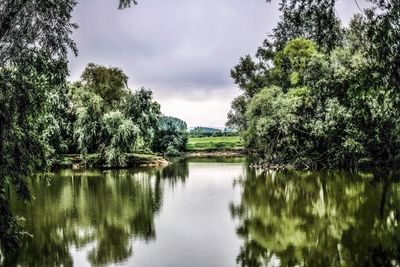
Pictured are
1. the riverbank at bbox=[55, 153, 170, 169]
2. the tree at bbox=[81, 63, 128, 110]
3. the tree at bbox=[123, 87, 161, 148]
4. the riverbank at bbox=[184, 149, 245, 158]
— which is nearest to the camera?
the riverbank at bbox=[55, 153, 170, 169]

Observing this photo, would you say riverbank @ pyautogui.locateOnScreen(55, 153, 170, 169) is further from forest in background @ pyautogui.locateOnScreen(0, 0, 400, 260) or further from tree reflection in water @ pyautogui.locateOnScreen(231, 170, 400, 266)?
tree reflection in water @ pyautogui.locateOnScreen(231, 170, 400, 266)

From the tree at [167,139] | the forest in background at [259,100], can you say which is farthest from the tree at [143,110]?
the tree at [167,139]

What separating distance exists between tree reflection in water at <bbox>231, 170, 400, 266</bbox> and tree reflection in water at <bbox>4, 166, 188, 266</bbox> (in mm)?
3766

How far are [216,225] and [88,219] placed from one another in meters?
5.34

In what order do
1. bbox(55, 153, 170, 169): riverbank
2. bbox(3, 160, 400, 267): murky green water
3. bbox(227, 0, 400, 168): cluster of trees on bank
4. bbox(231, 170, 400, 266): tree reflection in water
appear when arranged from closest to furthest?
bbox(231, 170, 400, 266): tree reflection in water
bbox(3, 160, 400, 267): murky green water
bbox(227, 0, 400, 168): cluster of trees on bank
bbox(55, 153, 170, 169): riverbank

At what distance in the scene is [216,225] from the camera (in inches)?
711

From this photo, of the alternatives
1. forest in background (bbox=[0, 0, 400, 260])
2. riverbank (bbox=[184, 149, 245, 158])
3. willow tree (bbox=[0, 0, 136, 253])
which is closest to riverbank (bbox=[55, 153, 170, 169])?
forest in background (bbox=[0, 0, 400, 260])

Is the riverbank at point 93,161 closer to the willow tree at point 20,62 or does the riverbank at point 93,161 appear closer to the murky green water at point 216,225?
the murky green water at point 216,225

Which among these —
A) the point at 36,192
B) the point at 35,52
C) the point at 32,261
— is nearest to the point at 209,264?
the point at 32,261

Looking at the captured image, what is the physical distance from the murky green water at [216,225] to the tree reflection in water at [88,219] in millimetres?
35

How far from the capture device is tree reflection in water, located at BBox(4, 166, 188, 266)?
13929 millimetres

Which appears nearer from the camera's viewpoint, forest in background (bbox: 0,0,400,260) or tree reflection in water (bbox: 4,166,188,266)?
forest in background (bbox: 0,0,400,260)

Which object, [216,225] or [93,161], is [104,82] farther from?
[216,225]

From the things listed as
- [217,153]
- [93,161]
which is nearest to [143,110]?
[93,161]
